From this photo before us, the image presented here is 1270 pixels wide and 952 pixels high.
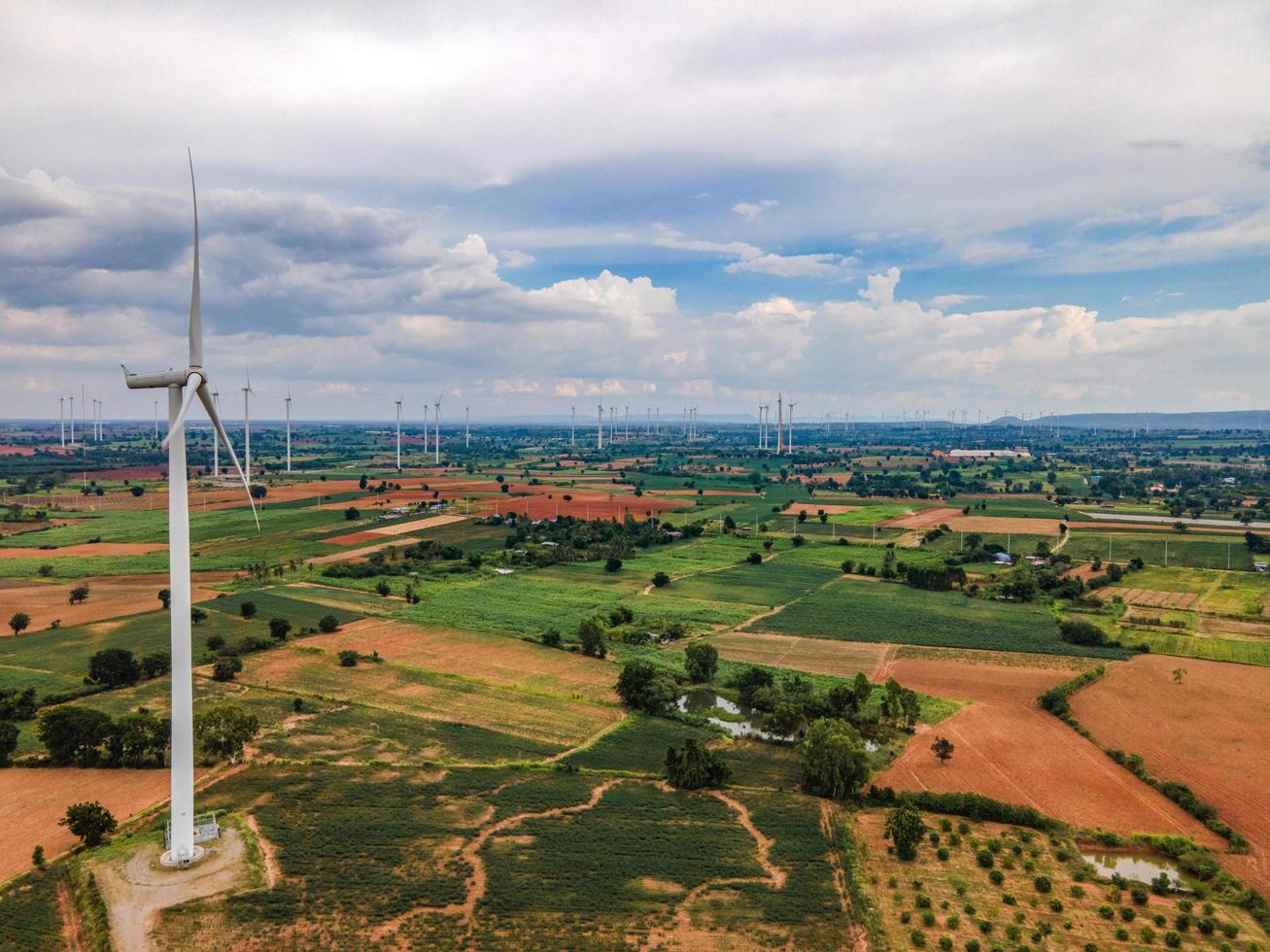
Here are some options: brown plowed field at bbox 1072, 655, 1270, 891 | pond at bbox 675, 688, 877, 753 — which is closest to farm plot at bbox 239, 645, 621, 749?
pond at bbox 675, 688, 877, 753

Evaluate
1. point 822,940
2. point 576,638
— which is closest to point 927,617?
point 576,638

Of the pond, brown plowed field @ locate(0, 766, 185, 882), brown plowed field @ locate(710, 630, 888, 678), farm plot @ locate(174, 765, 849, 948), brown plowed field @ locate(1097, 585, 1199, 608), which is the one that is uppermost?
brown plowed field @ locate(1097, 585, 1199, 608)

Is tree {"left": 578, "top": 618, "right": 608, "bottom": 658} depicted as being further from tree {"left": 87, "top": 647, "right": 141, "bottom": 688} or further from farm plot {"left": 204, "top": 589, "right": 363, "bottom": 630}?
tree {"left": 87, "top": 647, "right": 141, "bottom": 688}

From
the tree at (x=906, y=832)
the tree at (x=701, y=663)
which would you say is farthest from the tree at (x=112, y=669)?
the tree at (x=906, y=832)

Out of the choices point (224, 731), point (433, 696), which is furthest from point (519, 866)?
point (433, 696)

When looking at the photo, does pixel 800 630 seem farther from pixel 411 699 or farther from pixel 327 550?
pixel 327 550

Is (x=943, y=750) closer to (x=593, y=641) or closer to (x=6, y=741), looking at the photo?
(x=593, y=641)
